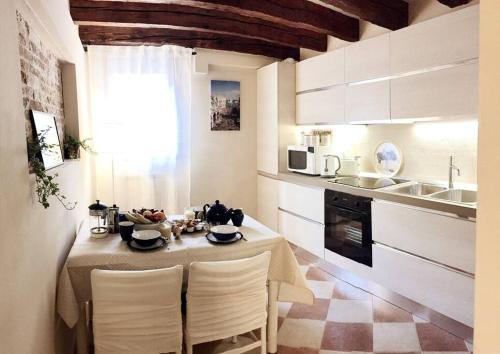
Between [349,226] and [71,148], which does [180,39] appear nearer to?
[71,148]

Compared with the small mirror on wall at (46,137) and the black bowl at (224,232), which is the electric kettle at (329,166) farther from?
the small mirror on wall at (46,137)

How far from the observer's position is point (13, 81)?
133 centimetres

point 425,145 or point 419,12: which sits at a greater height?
point 419,12

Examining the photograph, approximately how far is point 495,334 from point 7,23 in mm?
1615

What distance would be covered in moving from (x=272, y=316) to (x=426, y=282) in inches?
47.8

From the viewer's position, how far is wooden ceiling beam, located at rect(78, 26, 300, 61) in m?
3.97

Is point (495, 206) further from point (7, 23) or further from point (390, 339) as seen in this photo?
point (390, 339)

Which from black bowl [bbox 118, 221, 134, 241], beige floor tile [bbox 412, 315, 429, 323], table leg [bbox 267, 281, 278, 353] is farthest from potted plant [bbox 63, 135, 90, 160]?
beige floor tile [bbox 412, 315, 429, 323]

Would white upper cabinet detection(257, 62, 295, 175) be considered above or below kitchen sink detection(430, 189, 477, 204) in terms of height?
above

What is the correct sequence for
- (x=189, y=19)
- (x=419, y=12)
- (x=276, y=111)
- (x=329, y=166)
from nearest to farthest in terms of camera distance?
(x=419, y=12) < (x=189, y=19) < (x=329, y=166) < (x=276, y=111)

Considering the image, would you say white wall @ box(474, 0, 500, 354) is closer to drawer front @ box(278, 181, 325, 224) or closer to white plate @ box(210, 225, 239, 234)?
white plate @ box(210, 225, 239, 234)

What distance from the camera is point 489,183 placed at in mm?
697

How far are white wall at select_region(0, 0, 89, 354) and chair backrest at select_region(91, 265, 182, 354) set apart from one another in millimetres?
227

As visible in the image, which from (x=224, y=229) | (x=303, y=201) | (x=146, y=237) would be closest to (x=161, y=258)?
(x=146, y=237)
